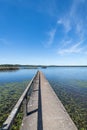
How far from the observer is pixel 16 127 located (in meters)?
5.31

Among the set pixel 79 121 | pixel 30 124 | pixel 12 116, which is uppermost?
pixel 12 116

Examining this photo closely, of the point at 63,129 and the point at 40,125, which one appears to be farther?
the point at 40,125

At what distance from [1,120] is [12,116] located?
150 inches

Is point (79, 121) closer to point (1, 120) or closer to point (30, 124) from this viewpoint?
point (30, 124)

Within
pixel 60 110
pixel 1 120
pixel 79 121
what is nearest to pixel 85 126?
pixel 79 121

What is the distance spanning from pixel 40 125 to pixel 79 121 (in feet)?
8.70

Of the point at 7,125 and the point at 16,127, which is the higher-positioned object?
the point at 7,125

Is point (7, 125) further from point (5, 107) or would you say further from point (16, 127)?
point (5, 107)

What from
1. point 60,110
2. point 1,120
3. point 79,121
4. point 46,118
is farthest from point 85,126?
point 1,120

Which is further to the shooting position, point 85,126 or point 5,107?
point 5,107

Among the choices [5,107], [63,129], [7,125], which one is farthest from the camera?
[5,107]

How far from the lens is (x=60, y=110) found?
623 centimetres

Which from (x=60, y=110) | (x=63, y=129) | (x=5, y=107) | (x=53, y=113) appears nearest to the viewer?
(x=63, y=129)

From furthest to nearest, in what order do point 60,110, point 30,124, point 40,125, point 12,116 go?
point 60,110, point 30,124, point 40,125, point 12,116
